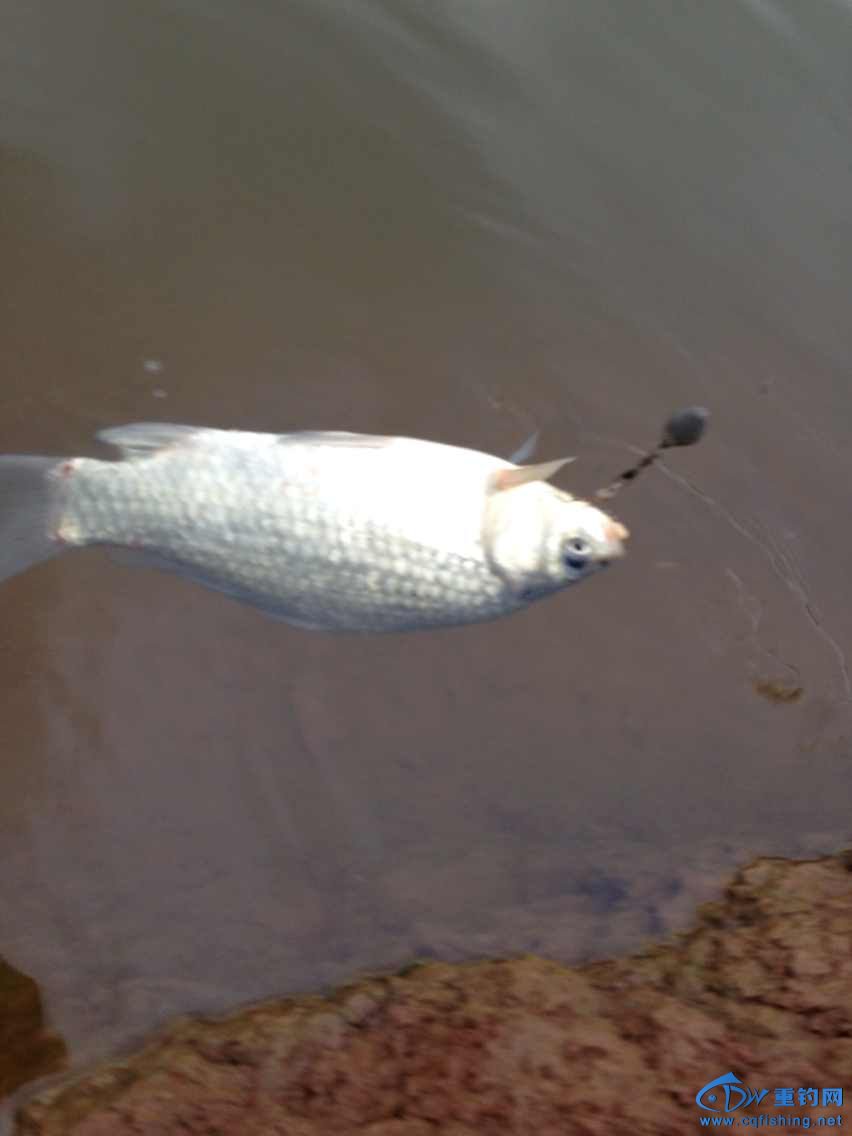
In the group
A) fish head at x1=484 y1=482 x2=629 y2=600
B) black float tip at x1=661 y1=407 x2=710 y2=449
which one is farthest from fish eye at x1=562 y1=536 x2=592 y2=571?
black float tip at x1=661 y1=407 x2=710 y2=449

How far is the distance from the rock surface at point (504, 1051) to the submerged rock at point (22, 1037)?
96 mm

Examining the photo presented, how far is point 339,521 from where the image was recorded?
108 inches

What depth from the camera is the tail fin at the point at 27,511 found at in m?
2.90

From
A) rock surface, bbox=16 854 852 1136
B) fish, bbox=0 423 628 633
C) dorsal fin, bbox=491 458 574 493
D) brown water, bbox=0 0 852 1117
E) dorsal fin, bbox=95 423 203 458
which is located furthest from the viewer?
brown water, bbox=0 0 852 1117

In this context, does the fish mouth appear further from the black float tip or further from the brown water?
the brown water

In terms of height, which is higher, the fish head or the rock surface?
the fish head

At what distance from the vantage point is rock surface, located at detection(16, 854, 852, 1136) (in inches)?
96.1

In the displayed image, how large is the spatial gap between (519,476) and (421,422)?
1372mm

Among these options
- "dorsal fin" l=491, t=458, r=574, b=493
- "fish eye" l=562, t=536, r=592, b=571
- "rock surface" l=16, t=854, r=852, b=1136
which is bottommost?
"rock surface" l=16, t=854, r=852, b=1136

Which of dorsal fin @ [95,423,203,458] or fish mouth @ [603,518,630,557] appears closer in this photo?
fish mouth @ [603,518,630,557]

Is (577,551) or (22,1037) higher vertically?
(577,551)

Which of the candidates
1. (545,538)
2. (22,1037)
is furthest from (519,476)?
(22,1037)

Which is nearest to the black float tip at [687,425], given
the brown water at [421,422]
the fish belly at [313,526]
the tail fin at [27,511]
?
the fish belly at [313,526]

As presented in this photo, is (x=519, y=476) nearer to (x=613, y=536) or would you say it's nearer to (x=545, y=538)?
(x=545, y=538)
